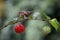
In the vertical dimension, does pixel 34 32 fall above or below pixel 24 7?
below

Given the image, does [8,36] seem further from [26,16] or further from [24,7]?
[26,16]

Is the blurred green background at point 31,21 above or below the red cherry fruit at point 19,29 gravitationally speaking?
below

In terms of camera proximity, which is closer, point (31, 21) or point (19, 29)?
point (19, 29)

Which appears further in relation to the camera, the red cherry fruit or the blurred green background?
the blurred green background

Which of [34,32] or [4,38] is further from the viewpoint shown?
[4,38]

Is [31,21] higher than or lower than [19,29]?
lower

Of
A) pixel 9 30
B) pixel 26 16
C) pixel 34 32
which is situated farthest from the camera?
pixel 9 30

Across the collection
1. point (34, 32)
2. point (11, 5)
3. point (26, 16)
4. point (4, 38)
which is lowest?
point (4, 38)

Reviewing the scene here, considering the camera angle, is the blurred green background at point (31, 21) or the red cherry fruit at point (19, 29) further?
the blurred green background at point (31, 21)

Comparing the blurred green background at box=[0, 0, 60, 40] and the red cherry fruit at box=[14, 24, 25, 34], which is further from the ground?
the red cherry fruit at box=[14, 24, 25, 34]

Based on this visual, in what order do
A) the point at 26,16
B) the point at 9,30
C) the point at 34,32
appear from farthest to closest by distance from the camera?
the point at 9,30 → the point at 34,32 → the point at 26,16

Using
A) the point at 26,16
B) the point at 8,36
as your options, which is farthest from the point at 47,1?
the point at 26,16
